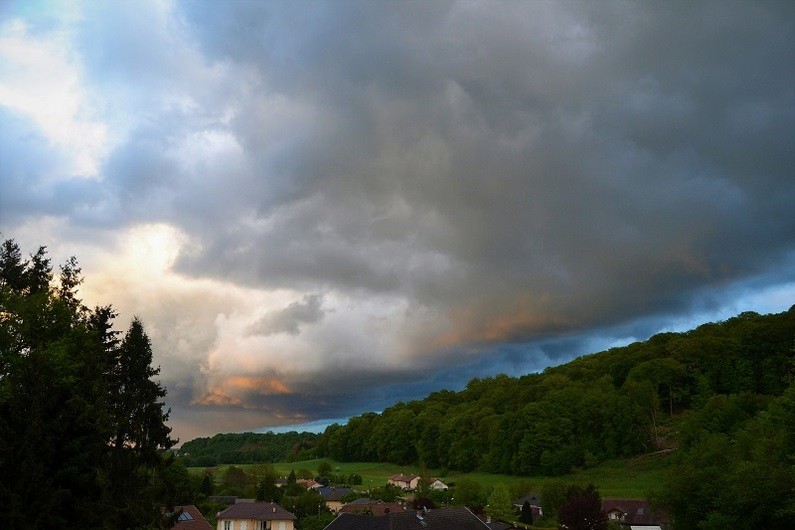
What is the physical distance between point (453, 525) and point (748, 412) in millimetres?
62551

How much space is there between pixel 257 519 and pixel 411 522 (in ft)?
103

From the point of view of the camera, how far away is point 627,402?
409 feet

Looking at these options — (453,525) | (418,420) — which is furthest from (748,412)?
(418,420)

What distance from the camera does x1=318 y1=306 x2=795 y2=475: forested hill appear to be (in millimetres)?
118938

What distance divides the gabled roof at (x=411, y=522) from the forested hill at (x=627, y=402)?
4642cm

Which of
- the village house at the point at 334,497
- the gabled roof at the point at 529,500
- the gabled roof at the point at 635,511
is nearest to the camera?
the gabled roof at the point at 635,511

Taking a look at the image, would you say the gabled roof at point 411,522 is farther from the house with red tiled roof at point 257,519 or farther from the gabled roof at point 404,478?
the gabled roof at point 404,478

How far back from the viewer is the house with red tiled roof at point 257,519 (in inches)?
3445

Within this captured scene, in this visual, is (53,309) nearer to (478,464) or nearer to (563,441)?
(563,441)

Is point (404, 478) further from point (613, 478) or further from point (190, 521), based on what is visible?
point (190, 521)

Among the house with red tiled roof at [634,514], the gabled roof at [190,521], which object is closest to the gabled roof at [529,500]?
the house with red tiled roof at [634,514]

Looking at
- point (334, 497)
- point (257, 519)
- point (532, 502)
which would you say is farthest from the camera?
point (334, 497)

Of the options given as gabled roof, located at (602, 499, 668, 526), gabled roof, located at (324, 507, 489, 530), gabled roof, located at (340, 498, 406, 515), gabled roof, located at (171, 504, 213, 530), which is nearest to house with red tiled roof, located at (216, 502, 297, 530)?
gabled roof, located at (340, 498, 406, 515)

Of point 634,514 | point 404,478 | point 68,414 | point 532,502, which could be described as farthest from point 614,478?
point 68,414
